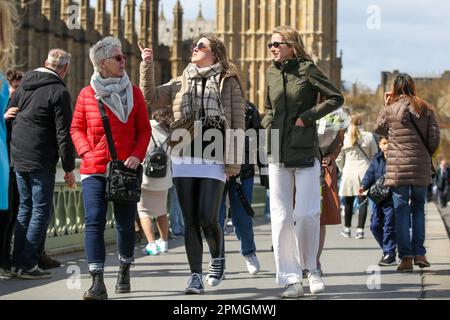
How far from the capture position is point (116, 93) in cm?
794

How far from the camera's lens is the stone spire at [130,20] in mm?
71625

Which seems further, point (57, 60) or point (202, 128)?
point (57, 60)

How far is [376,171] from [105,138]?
3933 millimetres

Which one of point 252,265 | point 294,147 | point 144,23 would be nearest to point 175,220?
point 252,265

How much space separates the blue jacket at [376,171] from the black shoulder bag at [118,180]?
12.5 feet

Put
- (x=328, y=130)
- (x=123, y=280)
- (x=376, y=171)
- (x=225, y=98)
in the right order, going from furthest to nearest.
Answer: (x=376, y=171)
(x=328, y=130)
(x=225, y=98)
(x=123, y=280)

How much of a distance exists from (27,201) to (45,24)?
46.4 metres

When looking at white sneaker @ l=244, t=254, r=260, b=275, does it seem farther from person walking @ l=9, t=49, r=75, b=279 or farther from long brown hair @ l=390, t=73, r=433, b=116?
long brown hair @ l=390, t=73, r=433, b=116

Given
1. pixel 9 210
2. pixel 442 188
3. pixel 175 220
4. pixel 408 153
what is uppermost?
pixel 408 153

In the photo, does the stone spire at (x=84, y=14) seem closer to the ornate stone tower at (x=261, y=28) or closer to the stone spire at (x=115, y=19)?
the stone spire at (x=115, y=19)

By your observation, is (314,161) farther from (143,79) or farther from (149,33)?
(149,33)

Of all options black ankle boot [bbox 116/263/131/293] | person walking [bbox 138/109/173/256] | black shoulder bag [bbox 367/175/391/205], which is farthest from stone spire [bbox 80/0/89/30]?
black ankle boot [bbox 116/263/131/293]

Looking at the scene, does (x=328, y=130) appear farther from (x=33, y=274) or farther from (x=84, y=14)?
(x=84, y=14)

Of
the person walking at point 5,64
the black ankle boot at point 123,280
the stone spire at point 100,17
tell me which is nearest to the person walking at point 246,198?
the black ankle boot at point 123,280
